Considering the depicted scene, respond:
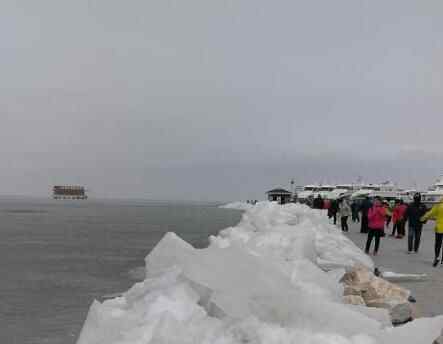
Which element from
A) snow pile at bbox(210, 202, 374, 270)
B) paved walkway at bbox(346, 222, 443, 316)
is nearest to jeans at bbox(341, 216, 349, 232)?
paved walkway at bbox(346, 222, 443, 316)

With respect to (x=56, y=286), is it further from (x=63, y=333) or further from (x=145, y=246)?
(x=145, y=246)

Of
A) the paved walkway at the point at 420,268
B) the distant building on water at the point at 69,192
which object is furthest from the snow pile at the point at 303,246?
the distant building on water at the point at 69,192

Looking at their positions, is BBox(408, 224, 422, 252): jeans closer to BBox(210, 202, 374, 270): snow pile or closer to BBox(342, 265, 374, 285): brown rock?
BBox(210, 202, 374, 270): snow pile

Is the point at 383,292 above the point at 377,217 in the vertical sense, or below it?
below

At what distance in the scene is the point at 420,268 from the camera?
9.38 meters

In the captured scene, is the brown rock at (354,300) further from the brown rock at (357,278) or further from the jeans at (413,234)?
the jeans at (413,234)

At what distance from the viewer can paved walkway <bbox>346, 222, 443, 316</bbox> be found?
624cm

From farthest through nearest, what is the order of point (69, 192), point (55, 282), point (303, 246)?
point (69, 192), point (55, 282), point (303, 246)

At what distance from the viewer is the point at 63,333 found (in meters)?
6.79

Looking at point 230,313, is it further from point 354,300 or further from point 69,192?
point 69,192

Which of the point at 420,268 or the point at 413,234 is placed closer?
the point at 420,268

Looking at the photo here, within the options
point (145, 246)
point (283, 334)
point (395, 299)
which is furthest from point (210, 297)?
point (145, 246)

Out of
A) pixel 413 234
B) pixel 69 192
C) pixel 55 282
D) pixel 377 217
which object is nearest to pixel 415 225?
pixel 413 234

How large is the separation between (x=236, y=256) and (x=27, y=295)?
7.14m
